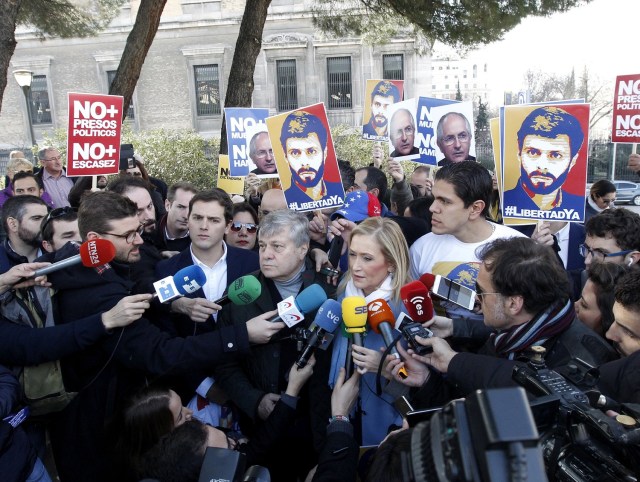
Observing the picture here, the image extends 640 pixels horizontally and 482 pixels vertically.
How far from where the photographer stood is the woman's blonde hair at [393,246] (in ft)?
8.66

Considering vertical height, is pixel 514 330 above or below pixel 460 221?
below

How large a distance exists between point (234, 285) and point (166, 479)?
106cm

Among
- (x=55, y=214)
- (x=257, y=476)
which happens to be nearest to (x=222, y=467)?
(x=257, y=476)

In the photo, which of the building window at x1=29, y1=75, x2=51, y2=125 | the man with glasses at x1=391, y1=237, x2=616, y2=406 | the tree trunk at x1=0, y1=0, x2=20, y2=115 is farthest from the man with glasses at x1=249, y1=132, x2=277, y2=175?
the building window at x1=29, y1=75, x2=51, y2=125

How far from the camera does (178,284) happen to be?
2.38 m

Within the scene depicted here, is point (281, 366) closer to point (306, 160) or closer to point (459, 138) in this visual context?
point (306, 160)

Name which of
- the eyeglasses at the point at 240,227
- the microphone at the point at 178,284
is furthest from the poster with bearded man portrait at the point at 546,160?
the microphone at the point at 178,284

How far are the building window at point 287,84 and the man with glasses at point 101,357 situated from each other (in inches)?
1037

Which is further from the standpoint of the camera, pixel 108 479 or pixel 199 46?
pixel 199 46

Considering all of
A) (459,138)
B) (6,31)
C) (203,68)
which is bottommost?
(459,138)

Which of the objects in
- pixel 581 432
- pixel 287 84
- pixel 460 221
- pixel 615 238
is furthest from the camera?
pixel 287 84

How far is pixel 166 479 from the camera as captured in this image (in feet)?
5.16

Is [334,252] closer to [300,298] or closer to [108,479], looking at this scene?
[300,298]

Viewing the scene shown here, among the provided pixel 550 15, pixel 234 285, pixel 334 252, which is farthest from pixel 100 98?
pixel 550 15
